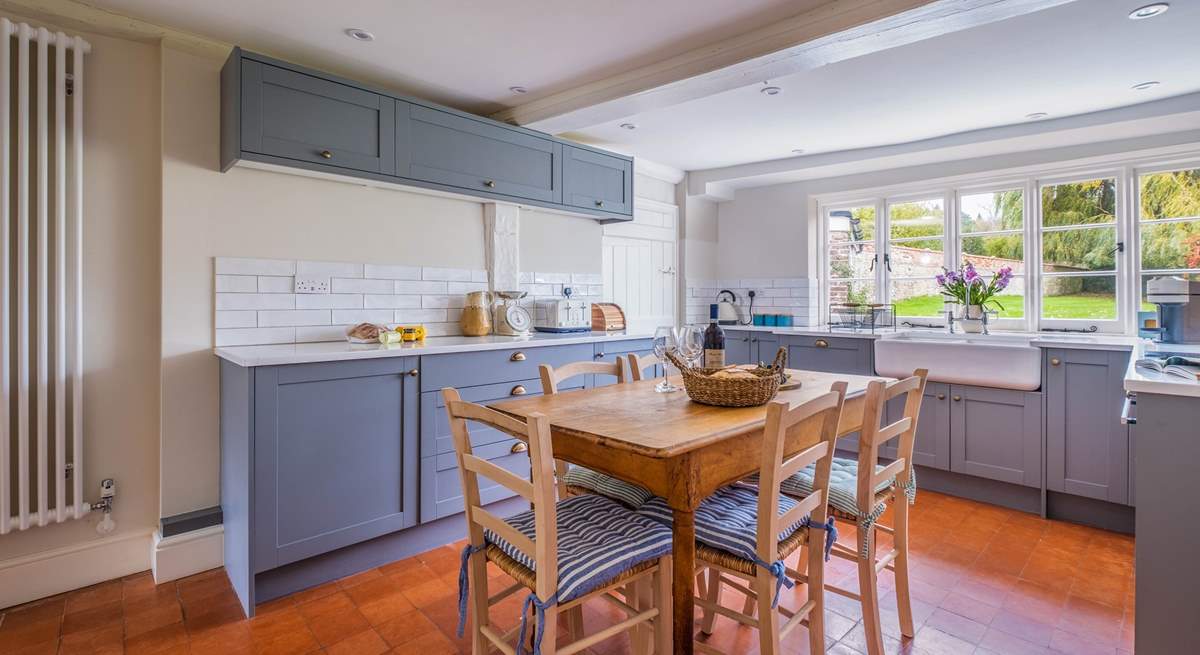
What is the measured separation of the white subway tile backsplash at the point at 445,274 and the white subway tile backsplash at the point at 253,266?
697 mm

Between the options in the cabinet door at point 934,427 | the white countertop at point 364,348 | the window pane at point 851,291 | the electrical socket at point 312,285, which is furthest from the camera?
the window pane at point 851,291

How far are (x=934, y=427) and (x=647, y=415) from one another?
8.64 ft

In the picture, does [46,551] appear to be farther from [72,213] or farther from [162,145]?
[162,145]

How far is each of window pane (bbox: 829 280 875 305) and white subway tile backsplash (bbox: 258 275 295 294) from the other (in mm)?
3868

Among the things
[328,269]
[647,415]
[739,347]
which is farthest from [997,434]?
[328,269]

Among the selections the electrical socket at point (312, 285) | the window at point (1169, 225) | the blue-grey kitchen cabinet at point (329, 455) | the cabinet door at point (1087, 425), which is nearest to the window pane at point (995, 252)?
the window at point (1169, 225)

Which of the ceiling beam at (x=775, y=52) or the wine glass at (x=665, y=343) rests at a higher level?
the ceiling beam at (x=775, y=52)

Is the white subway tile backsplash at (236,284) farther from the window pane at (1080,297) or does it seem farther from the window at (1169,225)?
the window at (1169,225)

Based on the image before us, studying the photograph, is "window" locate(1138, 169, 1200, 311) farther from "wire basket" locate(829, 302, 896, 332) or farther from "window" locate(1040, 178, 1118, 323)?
"wire basket" locate(829, 302, 896, 332)

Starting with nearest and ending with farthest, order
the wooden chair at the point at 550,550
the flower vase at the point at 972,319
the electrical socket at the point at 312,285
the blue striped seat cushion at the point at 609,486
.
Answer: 1. the wooden chair at the point at 550,550
2. the blue striped seat cushion at the point at 609,486
3. the electrical socket at the point at 312,285
4. the flower vase at the point at 972,319

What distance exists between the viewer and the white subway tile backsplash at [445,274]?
325 centimetres

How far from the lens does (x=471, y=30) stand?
2.40 meters

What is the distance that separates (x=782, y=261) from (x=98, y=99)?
14.5ft

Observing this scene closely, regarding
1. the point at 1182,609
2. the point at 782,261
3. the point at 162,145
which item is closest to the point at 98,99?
the point at 162,145
